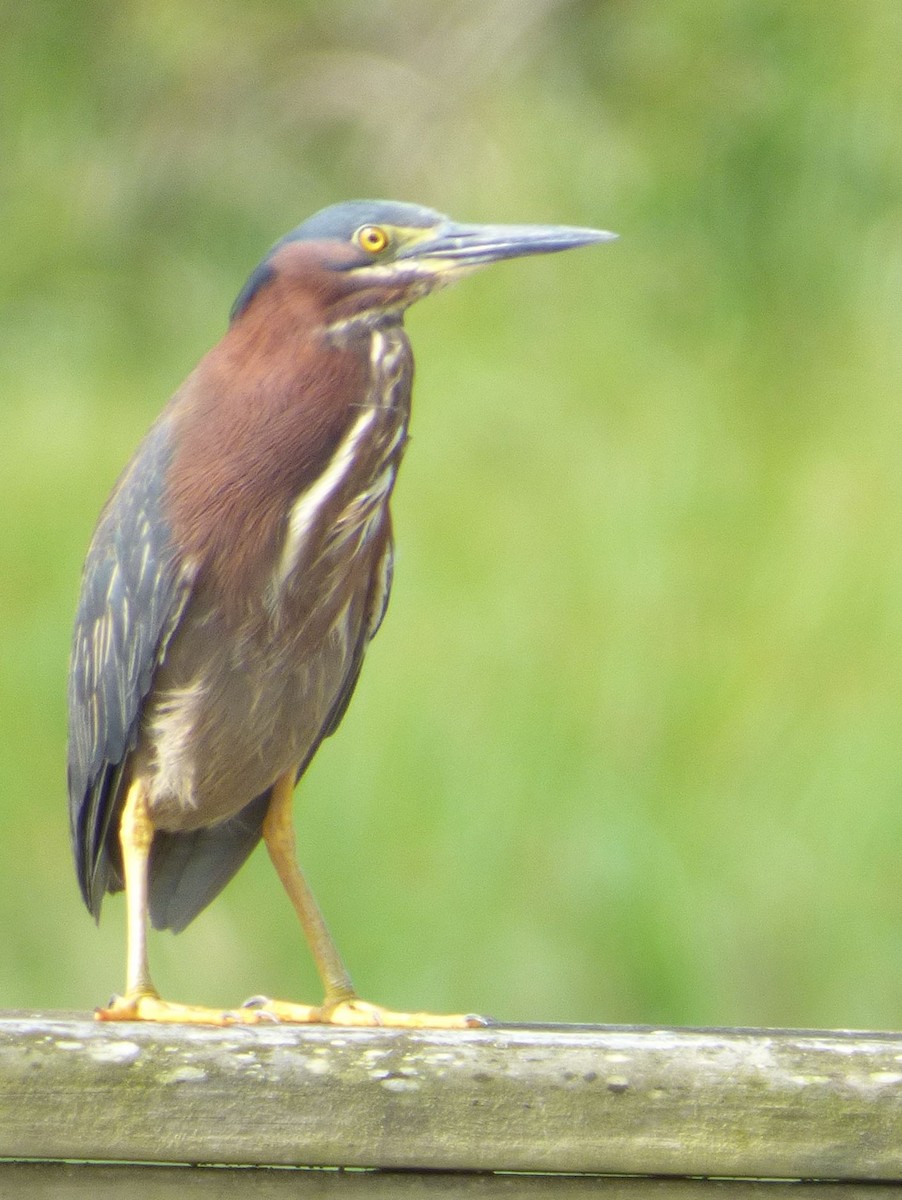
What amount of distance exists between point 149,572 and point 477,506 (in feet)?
7.26

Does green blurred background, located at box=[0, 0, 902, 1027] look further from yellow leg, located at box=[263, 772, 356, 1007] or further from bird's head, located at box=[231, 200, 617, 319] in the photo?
bird's head, located at box=[231, 200, 617, 319]

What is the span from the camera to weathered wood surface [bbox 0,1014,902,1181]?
999mm

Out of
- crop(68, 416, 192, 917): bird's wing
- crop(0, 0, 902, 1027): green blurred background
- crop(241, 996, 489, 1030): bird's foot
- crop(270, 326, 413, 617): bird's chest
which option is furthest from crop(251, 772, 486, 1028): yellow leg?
crop(0, 0, 902, 1027): green blurred background

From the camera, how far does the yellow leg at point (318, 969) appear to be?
151 cm

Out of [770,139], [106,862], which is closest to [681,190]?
[770,139]

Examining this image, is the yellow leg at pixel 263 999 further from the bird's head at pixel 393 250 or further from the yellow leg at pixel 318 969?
the bird's head at pixel 393 250

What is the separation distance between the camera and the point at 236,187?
4.56m

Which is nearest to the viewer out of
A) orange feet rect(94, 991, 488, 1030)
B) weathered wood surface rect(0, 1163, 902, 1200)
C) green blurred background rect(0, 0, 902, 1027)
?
weathered wood surface rect(0, 1163, 902, 1200)

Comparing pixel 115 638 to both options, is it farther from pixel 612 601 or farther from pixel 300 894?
pixel 612 601

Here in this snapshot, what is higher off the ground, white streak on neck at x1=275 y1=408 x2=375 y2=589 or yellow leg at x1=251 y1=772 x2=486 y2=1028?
white streak on neck at x1=275 y1=408 x2=375 y2=589

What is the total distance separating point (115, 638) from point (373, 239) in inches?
19.6

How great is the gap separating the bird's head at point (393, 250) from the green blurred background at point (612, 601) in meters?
2.09

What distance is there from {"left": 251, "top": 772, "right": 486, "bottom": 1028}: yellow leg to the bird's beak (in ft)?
2.04

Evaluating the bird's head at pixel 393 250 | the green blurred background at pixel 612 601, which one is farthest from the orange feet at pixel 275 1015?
the green blurred background at pixel 612 601
